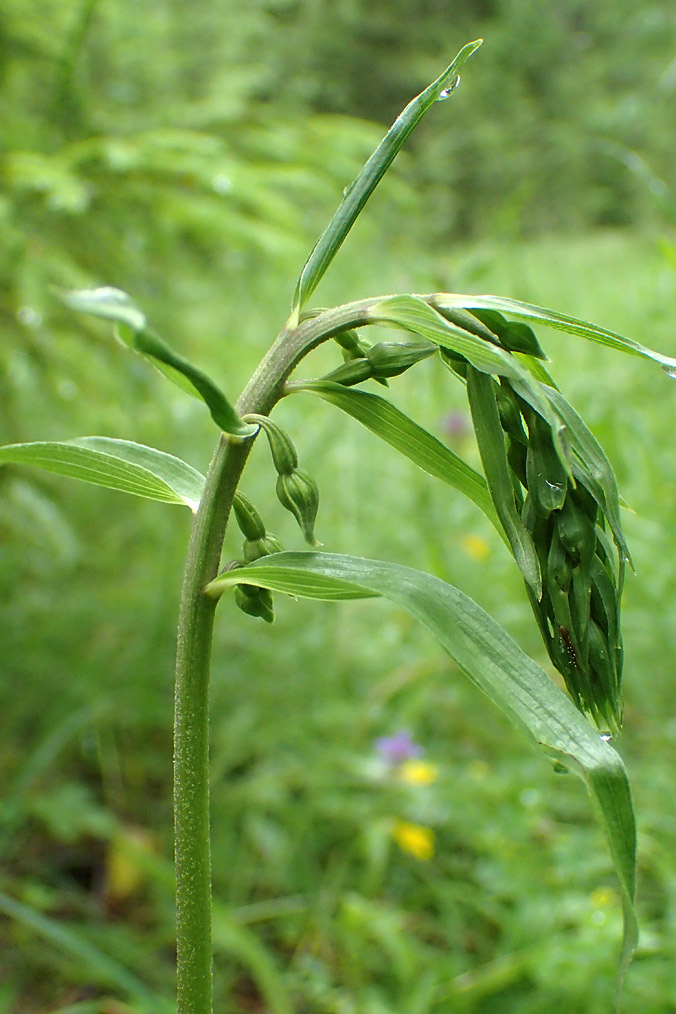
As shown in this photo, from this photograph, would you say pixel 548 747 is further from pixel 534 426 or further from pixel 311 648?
pixel 311 648

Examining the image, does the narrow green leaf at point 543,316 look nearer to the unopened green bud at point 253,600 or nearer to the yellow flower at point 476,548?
the unopened green bud at point 253,600

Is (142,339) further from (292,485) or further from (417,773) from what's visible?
(417,773)

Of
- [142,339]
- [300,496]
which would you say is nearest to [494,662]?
[300,496]

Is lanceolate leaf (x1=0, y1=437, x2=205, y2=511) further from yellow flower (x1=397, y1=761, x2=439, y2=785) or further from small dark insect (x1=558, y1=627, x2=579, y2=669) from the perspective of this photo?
yellow flower (x1=397, y1=761, x2=439, y2=785)

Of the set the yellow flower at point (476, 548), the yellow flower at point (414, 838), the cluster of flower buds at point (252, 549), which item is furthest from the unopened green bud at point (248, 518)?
the yellow flower at point (476, 548)

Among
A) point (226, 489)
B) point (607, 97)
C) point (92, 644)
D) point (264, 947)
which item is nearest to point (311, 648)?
point (92, 644)

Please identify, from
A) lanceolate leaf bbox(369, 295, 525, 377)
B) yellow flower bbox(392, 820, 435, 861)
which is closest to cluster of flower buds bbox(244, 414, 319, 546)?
lanceolate leaf bbox(369, 295, 525, 377)
